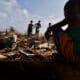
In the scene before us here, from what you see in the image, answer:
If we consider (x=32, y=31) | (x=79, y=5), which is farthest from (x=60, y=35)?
(x=32, y=31)

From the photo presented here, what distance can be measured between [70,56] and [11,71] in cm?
73

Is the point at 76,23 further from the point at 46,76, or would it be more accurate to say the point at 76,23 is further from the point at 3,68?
→ the point at 3,68

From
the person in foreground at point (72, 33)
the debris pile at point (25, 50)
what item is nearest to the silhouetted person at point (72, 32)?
the person in foreground at point (72, 33)

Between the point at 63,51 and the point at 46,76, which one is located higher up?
the point at 63,51

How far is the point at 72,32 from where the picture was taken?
10.0 ft

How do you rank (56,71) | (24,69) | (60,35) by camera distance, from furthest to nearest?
(60,35), (24,69), (56,71)

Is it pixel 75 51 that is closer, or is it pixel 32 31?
pixel 75 51

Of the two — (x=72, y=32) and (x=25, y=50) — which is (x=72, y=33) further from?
(x=25, y=50)

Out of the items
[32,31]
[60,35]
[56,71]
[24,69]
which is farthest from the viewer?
[32,31]

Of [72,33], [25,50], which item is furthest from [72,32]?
[25,50]

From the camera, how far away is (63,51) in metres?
3.24

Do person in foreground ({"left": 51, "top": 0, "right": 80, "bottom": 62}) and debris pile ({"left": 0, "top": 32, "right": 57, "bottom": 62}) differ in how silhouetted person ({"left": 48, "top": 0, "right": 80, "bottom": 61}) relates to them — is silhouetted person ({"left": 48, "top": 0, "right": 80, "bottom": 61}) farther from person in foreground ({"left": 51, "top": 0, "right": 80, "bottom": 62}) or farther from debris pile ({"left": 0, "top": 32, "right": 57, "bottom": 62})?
debris pile ({"left": 0, "top": 32, "right": 57, "bottom": 62})

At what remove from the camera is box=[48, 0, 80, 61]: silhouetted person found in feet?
9.85

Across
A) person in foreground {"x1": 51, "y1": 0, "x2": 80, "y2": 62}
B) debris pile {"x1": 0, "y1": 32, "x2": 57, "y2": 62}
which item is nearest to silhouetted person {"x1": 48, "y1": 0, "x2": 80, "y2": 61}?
person in foreground {"x1": 51, "y1": 0, "x2": 80, "y2": 62}
